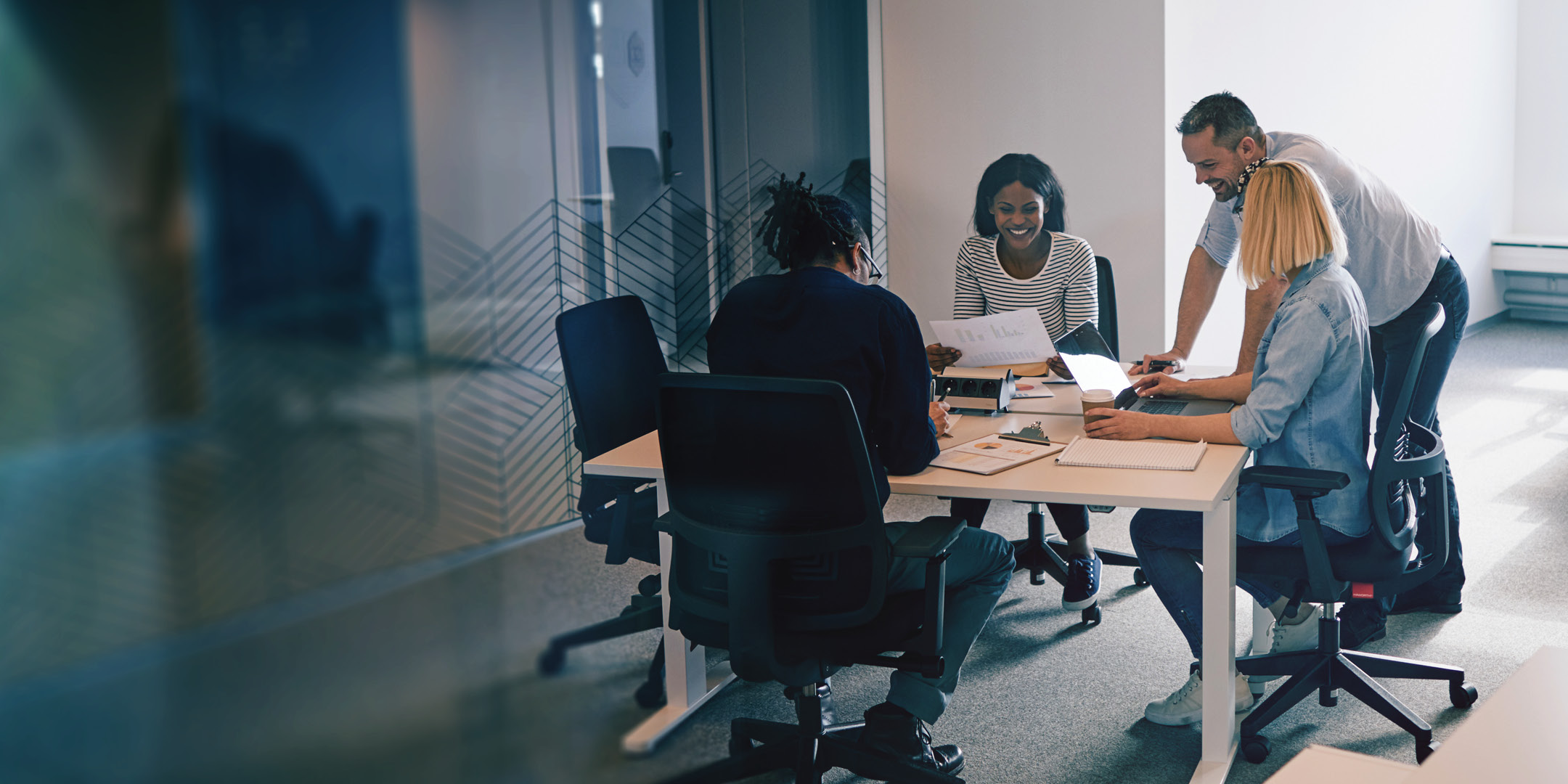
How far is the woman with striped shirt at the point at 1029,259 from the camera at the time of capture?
118 inches

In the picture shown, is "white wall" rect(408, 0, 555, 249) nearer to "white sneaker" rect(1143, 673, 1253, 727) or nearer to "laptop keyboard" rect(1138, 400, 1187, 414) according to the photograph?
"laptop keyboard" rect(1138, 400, 1187, 414)

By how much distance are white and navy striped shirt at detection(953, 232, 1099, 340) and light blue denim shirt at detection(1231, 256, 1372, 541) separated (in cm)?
104

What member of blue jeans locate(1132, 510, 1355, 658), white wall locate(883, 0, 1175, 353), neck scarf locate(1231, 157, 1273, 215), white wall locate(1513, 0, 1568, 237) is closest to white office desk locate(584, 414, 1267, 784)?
blue jeans locate(1132, 510, 1355, 658)

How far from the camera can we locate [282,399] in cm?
117

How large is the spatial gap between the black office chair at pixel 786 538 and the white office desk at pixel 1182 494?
5.7 inches

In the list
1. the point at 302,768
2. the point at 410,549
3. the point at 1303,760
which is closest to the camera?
the point at 1303,760

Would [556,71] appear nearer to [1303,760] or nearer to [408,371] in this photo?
[408,371]

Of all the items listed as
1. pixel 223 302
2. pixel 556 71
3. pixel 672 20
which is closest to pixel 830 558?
pixel 223 302

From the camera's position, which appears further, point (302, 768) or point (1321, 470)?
point (1321, 470)

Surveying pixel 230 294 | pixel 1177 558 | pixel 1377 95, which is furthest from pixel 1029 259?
pixel 1377 95

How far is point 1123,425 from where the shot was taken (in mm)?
2057

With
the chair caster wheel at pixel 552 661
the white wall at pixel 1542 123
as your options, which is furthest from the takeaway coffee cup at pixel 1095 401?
the white wall at pixel 1542 123

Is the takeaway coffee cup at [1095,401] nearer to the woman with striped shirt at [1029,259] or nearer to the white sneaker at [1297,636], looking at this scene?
the white sneaker at [1297,636]

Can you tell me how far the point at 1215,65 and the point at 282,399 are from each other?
3.82 metres
